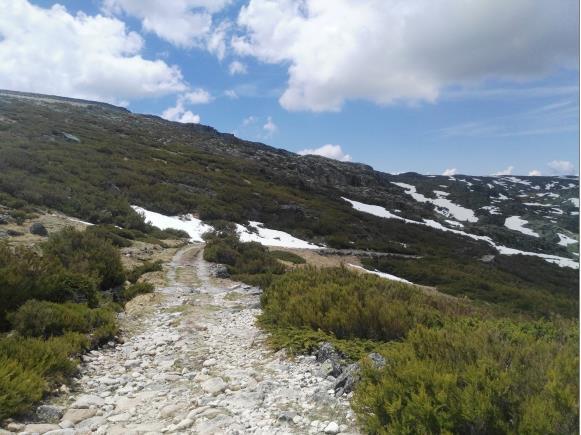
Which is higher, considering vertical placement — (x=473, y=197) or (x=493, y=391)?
(x=473, y=197)

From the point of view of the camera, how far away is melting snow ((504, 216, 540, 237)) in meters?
75.5

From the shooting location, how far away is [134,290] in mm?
10844

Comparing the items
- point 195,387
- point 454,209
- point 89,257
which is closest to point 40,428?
point 195,387

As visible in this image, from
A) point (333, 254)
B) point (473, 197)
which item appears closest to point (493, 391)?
point (333, 254)

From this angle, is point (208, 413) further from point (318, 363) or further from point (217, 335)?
point (217, 335)

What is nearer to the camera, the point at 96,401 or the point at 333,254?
the point at 96,401

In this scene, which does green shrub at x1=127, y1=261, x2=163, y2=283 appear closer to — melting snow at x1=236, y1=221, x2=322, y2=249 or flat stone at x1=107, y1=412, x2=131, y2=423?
flat stone at x1=107, y1=412, x2=131, y2=423

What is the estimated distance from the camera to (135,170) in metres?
37.6

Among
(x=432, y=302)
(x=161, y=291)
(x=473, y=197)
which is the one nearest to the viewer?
(x=432, y=302)

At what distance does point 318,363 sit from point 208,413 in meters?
1.87

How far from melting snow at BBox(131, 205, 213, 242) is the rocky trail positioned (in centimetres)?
1772

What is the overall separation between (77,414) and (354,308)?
4073 millimetres

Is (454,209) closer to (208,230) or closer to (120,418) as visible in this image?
(208,230)

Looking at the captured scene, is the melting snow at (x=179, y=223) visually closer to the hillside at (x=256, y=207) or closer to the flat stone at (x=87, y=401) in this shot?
the hillside at (x=256, y=207)
